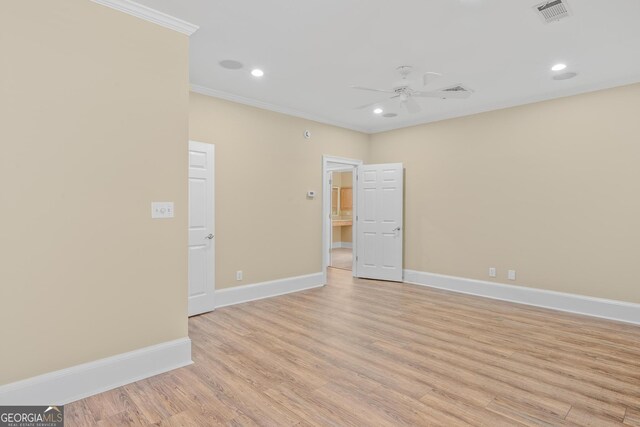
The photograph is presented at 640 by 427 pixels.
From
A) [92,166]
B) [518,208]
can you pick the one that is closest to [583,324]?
[518,208]

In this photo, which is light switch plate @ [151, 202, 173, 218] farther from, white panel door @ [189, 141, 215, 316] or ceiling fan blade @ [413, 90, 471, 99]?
ceiling fan blade @ [413, 90, 471, 99]

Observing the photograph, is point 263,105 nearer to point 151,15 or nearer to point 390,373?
point 151,15

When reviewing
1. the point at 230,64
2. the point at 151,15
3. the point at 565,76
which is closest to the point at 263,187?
the point at 230,64

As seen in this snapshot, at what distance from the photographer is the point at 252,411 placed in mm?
2207

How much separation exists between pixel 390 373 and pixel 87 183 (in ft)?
8.83

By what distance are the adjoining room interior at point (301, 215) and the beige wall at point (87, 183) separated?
1cm

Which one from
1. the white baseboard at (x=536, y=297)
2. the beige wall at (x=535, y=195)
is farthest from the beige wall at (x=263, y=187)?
the white baseboard at (x=536, y=297)

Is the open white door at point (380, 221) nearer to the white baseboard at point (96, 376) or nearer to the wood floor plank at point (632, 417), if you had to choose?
the wood floor plank at point (632, 417)

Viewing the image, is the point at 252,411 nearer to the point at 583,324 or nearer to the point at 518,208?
the point at 583,324

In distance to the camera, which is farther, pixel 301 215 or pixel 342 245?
pixel 342 245

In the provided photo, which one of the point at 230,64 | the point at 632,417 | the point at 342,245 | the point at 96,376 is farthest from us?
the point at 342,245

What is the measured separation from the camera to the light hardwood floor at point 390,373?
2.17 meters

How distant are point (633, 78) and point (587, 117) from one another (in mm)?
558

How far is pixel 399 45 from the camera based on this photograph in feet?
10.4
